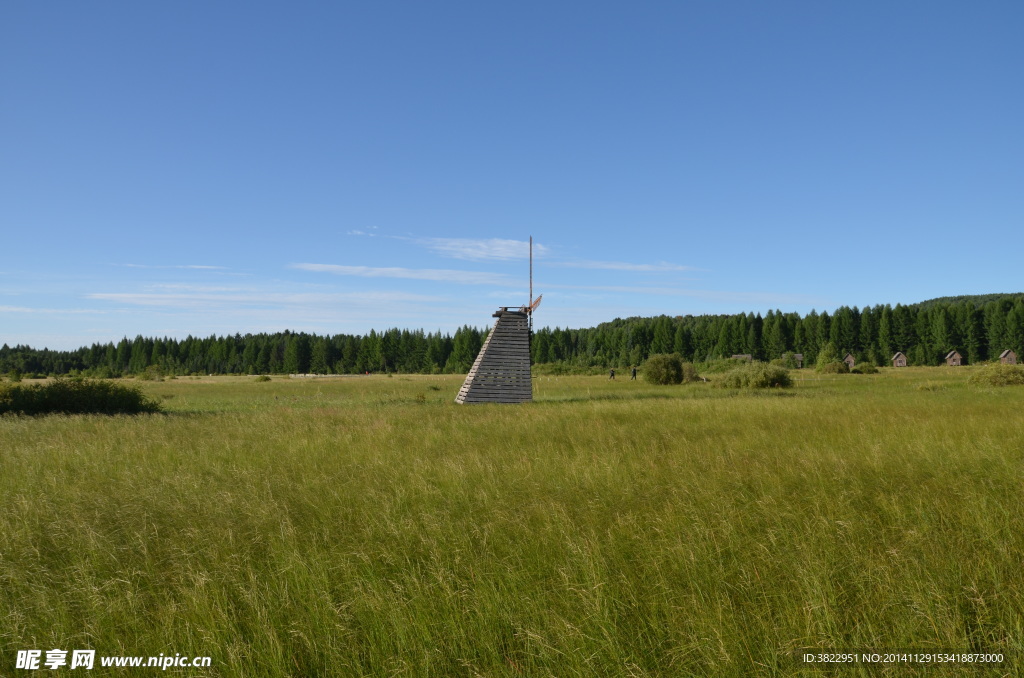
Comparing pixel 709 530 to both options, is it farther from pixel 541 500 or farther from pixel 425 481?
pixel 425 481

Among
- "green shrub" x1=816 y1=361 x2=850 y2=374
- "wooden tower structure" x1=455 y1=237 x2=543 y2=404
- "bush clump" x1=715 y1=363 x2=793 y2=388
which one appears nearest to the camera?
"wooden tower structure" x1=455 y1=237 x2=543 y2=404

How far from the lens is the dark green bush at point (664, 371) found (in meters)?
39.2

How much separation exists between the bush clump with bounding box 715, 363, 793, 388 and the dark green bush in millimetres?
4023

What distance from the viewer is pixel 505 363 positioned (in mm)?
25250

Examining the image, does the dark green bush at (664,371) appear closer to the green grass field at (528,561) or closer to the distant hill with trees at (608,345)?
the green grass field at (528,561)

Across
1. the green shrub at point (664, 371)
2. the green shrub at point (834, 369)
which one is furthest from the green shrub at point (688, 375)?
the green shrub at point (834, 369)

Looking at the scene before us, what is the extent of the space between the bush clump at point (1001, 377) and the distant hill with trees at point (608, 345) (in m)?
52.3

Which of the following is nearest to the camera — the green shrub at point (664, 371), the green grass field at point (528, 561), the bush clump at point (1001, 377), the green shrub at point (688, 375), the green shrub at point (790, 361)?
the green grass field at point (528, 561)

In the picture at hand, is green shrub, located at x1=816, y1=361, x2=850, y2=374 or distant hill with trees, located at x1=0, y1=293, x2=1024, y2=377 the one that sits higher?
distant hill with trees, located at x1=0, y1=293, x2=1024, y2=377

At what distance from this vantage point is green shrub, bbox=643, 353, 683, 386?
3925 cm

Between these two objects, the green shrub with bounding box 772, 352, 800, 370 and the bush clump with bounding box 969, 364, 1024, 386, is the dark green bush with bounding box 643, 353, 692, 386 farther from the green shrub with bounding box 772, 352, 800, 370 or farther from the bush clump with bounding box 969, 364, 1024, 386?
the green shrub with bounding box 772, 352, 800, 370

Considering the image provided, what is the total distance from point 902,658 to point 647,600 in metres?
1.39

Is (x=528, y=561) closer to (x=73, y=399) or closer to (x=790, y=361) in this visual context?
(x=73, y=399)

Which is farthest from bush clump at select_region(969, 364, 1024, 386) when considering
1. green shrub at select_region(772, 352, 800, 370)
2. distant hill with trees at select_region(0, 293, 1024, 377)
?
distant hill with trees at select_region(0, 293, 1024, 377)
